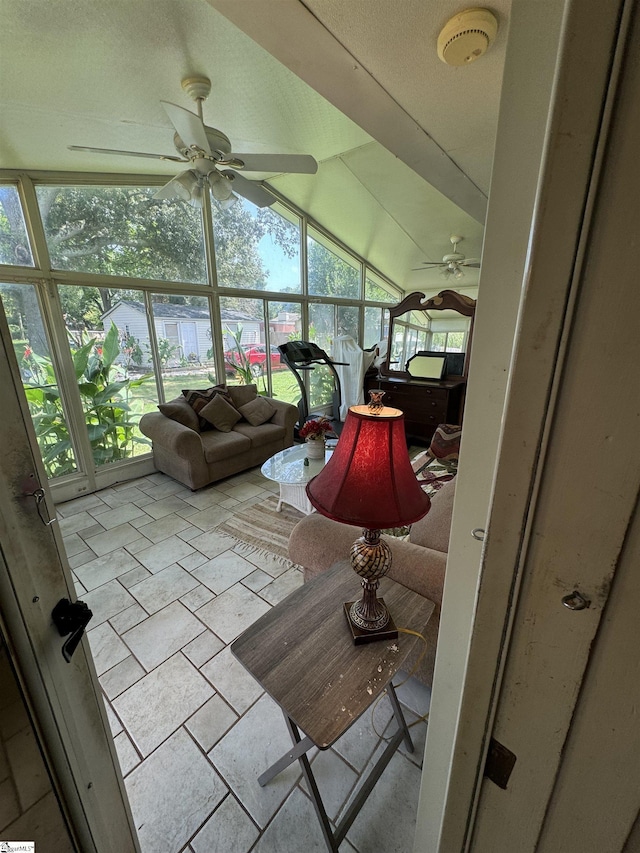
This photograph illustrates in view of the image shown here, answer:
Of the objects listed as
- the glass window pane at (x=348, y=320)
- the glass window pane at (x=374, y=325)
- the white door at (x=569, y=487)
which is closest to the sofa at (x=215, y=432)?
the glass window pane at (x=348, y=320)

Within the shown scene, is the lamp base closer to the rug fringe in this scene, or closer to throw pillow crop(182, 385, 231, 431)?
the rug fringe

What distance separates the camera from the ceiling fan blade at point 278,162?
2238mm

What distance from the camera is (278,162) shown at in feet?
7.60

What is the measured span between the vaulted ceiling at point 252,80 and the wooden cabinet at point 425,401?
1870 millimetres

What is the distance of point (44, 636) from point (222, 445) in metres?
2.82

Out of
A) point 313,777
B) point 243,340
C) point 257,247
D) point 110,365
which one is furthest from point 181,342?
point 313,777

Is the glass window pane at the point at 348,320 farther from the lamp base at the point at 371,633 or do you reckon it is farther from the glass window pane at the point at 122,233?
the lamp base at the point at 371,633

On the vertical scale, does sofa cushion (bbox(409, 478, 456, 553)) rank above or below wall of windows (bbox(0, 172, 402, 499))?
below

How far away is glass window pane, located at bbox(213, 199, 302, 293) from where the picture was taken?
13.7ft

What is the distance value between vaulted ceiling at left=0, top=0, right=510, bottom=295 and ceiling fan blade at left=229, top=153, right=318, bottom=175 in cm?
34

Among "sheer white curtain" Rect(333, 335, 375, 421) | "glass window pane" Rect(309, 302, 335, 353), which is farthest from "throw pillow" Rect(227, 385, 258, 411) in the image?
"glass window pane" Rect(309, 302, 335, 353)

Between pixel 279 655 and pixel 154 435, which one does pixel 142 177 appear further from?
pixel 279 655

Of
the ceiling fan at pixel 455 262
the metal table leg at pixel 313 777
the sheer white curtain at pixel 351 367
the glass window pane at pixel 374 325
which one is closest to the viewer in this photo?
the metal table leg at pixel 313 777

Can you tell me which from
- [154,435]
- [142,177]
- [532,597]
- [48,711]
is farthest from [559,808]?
[142,177]
